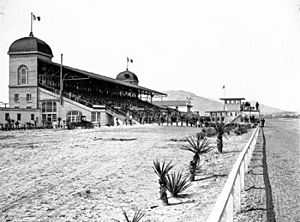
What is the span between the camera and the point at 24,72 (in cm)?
3916

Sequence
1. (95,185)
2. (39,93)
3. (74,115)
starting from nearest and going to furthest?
1. (95,185)
2. (74,115)
3. (39,93)

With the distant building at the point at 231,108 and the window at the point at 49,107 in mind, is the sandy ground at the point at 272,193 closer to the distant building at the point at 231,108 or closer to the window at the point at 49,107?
the window at the point at 49,107

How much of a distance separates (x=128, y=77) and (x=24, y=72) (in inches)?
1556

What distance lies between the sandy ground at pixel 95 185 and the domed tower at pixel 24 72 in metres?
24.5

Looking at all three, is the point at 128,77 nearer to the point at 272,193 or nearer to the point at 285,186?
the point at 285,186

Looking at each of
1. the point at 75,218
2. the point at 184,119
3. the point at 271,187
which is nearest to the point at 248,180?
the point at 271,187

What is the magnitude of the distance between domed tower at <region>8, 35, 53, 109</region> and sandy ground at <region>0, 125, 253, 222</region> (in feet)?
80.4

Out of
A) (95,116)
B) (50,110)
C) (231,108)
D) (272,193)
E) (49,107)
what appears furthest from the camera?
(231,108)

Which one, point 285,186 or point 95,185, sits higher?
point 285,186

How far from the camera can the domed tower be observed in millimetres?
38812

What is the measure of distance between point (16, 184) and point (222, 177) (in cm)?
526

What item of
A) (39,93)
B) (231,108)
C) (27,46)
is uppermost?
(27,46)

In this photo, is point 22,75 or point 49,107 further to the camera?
point 22,75

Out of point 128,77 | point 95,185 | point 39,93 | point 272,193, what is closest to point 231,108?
point 128,77
